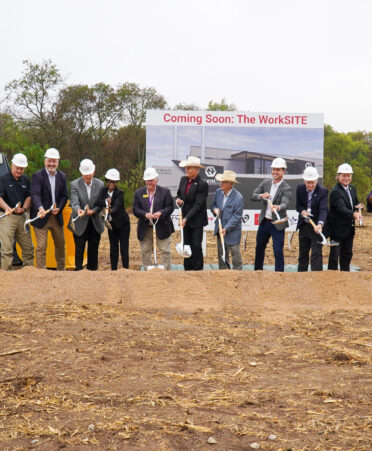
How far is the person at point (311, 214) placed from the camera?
29.9 ft

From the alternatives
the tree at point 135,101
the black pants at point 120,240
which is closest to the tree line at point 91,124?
the tree at point 135,101

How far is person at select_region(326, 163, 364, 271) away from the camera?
947 centimetres

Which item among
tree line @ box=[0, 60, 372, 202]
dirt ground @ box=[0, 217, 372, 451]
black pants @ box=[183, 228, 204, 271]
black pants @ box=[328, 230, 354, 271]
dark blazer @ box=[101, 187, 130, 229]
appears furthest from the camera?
tree line @ box=[0, 60, 372, 202]

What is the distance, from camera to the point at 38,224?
9.39 metres

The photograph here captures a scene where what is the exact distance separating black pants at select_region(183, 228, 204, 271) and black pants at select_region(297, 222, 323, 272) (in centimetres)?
153

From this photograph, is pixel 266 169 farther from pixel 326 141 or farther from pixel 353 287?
pixel 326 141

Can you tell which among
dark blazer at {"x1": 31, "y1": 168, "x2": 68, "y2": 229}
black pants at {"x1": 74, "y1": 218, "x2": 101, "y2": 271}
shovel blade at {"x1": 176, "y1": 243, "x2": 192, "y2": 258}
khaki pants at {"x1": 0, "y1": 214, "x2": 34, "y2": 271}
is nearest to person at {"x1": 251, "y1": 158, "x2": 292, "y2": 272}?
shovel blade at {"x1": 176, "y1": 243, "x2": 192, "y2": 258}

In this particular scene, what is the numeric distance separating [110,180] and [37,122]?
23979 millimetres

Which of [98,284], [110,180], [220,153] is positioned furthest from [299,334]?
[220,153]

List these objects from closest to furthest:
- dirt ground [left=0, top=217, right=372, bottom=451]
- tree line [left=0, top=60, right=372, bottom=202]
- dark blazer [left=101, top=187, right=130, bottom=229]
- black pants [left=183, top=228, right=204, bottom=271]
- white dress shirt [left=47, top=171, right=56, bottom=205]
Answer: dirt ground [left=0, top=217, right=372, bottom=451] < white dress shirt [left=47, top=171, right=56, bottom=205] < black pants [left=183, top=228, right=204, bottom=271] < dark blazer [left=101, top=187, right=130, bottom=229] < tree line [left=0, top=60, right=372, bottom=202]

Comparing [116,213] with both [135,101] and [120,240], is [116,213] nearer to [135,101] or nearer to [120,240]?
[120,240]

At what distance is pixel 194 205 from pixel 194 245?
628 millimetres

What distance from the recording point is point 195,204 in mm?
9422

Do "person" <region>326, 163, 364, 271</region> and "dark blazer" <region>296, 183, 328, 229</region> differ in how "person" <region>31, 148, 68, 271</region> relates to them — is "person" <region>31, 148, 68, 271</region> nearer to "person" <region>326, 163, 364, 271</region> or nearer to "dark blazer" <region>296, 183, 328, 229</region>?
"dark blazer" <region>296, 183, 328, 229</region>
